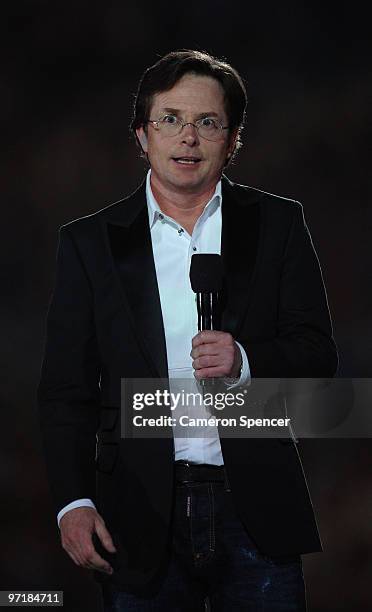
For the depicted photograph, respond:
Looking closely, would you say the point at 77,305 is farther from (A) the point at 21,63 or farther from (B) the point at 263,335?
(A) the point at 21,63

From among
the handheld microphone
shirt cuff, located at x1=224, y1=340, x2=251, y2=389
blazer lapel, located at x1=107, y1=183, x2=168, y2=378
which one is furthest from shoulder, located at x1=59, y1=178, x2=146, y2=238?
shirt cuff, located at x1=224, y1=340, x2=251, y2=389

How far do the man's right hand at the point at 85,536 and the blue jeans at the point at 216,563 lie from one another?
0.32 feet

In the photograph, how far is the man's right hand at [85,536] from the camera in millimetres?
2008

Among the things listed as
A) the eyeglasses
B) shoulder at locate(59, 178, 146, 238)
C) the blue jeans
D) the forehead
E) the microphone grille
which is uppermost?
the forehead

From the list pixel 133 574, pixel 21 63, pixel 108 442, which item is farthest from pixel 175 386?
pixel 21 63

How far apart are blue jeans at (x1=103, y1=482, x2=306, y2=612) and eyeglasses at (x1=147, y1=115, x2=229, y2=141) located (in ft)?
2.38

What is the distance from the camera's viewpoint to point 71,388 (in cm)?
214

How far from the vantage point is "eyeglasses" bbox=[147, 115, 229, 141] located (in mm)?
2182

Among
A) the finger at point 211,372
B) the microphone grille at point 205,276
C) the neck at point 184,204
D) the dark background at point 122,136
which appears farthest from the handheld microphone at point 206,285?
the dark background at point 122,136

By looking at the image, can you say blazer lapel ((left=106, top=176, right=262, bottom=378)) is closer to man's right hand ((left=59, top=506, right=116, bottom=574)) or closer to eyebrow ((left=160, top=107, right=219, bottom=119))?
eyebrow ((left=160, top=107, right=219, bottom=119))

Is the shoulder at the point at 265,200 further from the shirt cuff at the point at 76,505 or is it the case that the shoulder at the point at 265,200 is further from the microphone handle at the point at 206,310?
the shirt cuff at the point at 76,505

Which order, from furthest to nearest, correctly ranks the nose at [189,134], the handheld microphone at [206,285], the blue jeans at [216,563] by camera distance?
the nose at [189,134] → the blue jeans at [216,563] → the handheld microphone at [206,285]

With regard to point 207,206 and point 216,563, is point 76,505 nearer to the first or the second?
point 216,563

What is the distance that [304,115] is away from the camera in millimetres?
2854
